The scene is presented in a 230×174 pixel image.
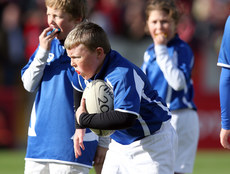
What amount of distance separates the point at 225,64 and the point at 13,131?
7962 mm

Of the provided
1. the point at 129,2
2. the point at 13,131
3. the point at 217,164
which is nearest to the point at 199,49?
A: the point at 129,2

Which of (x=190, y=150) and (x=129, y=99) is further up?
(x=129, y=99)

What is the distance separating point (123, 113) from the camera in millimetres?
4023

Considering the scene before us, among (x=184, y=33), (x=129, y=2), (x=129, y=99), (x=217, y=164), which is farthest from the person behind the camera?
(x=129, y=2)

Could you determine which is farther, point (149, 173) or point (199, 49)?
point (199, 49)

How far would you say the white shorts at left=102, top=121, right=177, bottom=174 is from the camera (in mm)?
4406

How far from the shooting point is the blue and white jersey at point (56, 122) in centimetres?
468

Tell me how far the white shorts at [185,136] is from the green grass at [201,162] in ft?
9.80

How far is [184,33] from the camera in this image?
1284 centimetres

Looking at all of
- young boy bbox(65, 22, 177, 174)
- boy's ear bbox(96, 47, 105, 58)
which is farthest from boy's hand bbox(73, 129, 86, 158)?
boy's ear bbox(96, 47, 105, 58)

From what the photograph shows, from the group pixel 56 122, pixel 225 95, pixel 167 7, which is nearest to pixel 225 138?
pixel 225 95

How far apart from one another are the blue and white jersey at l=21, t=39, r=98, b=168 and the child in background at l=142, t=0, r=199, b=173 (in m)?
1.53

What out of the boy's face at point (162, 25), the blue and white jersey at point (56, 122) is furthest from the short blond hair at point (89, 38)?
the boy's face at point (162, 25)

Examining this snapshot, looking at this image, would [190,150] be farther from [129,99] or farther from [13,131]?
[13,131]
